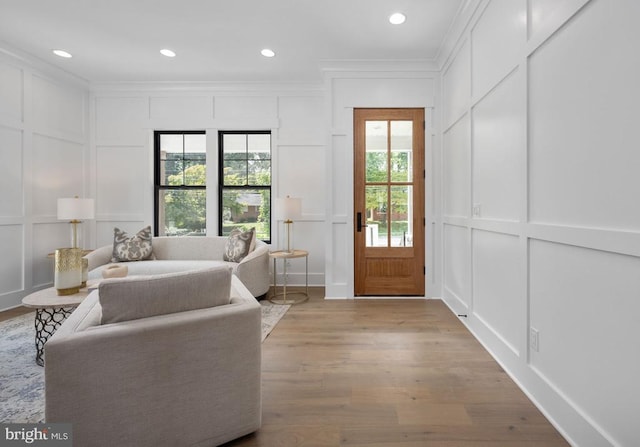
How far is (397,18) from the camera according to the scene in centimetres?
308

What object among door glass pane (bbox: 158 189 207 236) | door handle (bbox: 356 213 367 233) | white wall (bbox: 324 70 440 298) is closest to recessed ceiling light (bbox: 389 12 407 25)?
white wall (bbox: 324 70 440 298)

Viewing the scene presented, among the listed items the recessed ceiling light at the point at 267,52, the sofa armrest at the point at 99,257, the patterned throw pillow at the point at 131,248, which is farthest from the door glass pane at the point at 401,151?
the sofa armrest at the point at 99,257

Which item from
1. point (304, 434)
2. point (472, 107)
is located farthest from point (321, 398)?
point (472, 107)

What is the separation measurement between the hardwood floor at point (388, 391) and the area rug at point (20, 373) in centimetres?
65

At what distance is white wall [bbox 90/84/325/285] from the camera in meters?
4.71

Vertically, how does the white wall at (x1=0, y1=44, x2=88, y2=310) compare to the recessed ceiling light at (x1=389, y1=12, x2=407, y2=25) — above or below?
below

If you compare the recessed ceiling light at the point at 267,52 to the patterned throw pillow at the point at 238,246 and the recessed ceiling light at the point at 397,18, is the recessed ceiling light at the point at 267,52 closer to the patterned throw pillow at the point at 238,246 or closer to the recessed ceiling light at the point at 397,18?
the recessed ceiling light at the point at 397,18

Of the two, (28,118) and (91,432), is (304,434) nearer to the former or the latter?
(91,432)

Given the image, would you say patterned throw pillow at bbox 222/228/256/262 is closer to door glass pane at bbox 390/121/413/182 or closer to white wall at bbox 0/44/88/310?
door glass pane at bbox 390/121/413/182

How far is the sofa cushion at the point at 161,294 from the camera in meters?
1.35

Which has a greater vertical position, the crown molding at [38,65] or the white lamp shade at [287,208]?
the crown molding at [38,65]

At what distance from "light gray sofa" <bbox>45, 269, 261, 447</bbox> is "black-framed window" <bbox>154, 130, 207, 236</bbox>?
3.48 meters

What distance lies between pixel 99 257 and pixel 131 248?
368 millimetres

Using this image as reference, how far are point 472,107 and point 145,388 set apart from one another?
10.3ft
